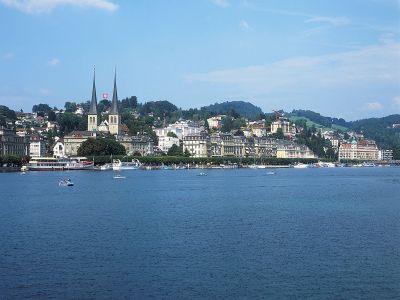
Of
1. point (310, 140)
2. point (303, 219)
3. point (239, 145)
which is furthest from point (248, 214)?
point (310, 140)

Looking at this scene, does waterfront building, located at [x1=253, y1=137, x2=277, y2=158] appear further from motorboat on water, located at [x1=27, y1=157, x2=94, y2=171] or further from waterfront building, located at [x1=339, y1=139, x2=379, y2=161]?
motorboat on water, located at [x1=27, y1=157, x2=94, y2=171]

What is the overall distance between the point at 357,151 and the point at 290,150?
38.6 metres

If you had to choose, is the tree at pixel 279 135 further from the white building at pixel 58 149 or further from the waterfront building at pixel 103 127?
the white building at pixel 58 149

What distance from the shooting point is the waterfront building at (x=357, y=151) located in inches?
7082

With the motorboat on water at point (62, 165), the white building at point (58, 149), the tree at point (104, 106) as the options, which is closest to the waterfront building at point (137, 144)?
the white building at point (58, 149)

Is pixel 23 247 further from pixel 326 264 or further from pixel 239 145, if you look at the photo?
pixel 239 145

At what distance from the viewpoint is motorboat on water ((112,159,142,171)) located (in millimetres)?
93938

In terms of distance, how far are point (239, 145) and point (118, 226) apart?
10846cm

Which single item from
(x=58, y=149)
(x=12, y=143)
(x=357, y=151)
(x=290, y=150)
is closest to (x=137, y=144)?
(x=58, y=149)

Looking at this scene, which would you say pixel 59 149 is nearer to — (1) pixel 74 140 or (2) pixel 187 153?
(1) pixel 74 140

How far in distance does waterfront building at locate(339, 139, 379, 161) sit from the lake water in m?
146

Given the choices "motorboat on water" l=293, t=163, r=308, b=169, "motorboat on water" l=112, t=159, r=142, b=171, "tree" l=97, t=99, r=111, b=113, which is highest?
"tree" l=97, t=99, r=111, b=113

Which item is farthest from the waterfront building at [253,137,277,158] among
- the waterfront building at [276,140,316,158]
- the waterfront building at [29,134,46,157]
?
the waterfront building at [29,134,46,157]

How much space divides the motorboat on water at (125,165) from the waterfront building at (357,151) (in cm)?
8554
